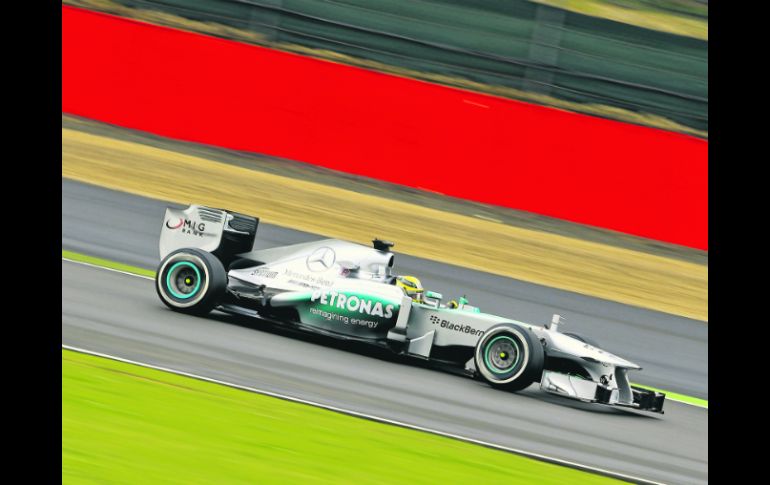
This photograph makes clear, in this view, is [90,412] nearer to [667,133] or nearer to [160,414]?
[160,414]

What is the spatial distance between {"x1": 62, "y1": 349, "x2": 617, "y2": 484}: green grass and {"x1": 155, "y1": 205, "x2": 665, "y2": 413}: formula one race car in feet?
6.24

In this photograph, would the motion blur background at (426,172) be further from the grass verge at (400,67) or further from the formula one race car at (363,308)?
the formula one race car at (363,308)

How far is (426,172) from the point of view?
15266 millimetres

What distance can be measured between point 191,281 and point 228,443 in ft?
12.4

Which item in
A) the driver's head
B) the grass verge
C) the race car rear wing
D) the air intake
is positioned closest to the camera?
the driver's head

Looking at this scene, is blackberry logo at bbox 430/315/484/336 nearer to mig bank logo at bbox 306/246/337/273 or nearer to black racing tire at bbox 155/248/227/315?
mig bank logo at bbox 306/246/337/273

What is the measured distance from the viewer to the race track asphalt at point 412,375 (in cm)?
720

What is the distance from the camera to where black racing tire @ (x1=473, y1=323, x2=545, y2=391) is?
820cm

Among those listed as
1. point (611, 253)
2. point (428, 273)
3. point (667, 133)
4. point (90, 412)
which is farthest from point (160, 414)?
point (667, 133)

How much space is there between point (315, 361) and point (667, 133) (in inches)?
320

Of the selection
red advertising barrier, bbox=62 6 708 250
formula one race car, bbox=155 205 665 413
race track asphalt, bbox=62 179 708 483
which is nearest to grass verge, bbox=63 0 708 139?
red advertising barrier, bbox=62 6 708 250

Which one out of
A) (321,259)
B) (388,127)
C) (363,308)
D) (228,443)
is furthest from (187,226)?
(388,127)

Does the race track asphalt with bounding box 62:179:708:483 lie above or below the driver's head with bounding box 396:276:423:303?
below
